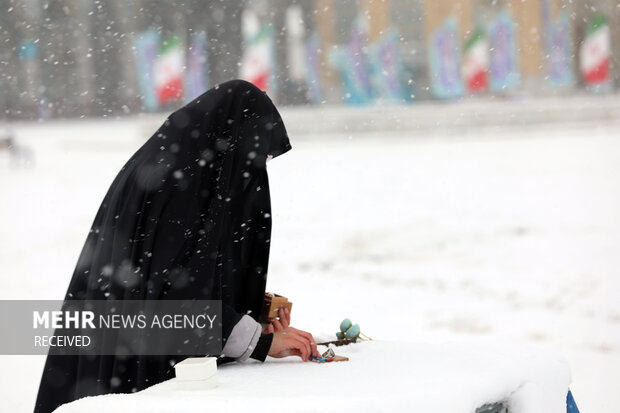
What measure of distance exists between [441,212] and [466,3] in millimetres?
27730

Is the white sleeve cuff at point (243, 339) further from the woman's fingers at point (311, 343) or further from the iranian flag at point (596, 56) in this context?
the iranian flag at point (596, 56)

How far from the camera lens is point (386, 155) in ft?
58.0

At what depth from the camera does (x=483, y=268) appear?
812 cm

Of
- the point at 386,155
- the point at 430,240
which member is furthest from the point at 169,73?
the point at 430,240

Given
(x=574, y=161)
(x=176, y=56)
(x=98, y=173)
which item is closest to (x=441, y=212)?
(x=574, y=161)

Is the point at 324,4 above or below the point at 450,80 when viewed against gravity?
above

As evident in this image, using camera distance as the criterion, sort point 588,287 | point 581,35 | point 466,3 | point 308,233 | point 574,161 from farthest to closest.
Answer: point 581,35 < point 466,3 < point 574,161 < point 308,233 < point 588,287

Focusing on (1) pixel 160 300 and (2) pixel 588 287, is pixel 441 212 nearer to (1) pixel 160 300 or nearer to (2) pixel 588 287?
(2) pixel 588 287

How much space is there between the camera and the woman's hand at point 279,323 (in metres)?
2.58

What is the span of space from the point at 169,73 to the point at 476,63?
451 inches

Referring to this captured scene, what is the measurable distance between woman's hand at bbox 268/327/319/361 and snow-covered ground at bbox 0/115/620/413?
88 millimetres

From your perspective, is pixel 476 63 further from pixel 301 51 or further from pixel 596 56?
pixel 301 51

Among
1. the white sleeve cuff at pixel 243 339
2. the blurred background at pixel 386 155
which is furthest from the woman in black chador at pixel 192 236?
the blurred background at pixel 386 155

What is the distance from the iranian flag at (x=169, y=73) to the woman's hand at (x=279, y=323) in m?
27.3
